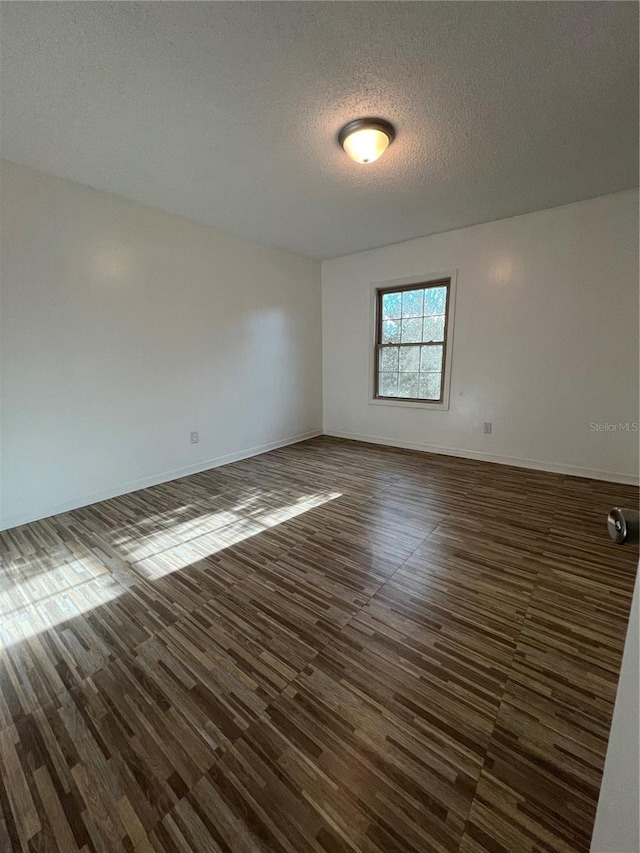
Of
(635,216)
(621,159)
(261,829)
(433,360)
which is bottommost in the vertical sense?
(261,829)

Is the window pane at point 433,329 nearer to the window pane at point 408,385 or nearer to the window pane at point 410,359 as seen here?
the window pane at point 410,359

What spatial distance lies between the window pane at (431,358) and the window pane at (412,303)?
49 cm

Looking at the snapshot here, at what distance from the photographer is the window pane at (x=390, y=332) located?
4621mm

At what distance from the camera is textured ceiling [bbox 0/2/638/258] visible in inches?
56.3

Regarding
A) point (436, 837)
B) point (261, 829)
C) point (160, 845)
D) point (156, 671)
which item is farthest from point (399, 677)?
point (156, 671)

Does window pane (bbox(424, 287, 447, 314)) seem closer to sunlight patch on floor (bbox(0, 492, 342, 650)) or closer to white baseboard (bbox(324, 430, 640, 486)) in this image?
white baseboard (bbox(324, 430, 640, 486))

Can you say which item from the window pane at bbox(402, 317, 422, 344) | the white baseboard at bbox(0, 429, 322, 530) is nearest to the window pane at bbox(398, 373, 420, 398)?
the window pane at bbox(402, 317, 422, 344)

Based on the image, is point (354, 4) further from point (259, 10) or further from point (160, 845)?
point (160, 845)

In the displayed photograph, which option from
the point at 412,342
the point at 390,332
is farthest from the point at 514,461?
the point at 390,332

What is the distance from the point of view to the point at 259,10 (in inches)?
54.6

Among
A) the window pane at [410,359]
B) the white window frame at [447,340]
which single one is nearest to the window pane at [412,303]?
the white window frame at [447,340]

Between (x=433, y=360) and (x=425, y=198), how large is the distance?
1.85 meters

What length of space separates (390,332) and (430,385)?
95cm

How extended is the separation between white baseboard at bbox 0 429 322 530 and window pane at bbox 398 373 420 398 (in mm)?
1730
